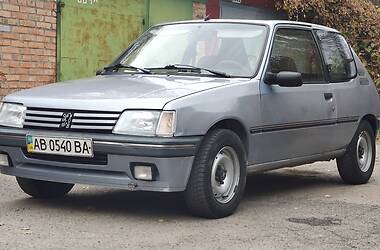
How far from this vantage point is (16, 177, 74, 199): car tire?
607cm

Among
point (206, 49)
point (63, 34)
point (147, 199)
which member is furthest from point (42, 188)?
point (63, 34)

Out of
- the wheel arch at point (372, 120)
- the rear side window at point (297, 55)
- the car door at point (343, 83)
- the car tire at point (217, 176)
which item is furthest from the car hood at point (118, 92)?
the wheel arch at point (372, 120)

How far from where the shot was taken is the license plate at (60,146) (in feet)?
16.8

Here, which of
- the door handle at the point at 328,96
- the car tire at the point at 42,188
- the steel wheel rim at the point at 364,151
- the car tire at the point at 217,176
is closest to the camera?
the car tire at the point at 217,176

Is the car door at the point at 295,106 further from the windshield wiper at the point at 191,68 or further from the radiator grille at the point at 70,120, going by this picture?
the radiator grille at the point at 70,120

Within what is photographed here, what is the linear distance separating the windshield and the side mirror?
150mm

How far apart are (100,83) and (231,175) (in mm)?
1337

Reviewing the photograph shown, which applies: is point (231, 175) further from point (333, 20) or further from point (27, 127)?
point (333, 20)

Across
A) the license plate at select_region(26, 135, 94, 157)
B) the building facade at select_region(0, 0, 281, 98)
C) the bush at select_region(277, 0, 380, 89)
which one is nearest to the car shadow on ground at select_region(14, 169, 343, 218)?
the license plate at select_region(26, 135, 94, 157)

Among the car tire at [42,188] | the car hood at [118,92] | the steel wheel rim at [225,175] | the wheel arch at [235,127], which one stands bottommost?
the car tire at [42,188]

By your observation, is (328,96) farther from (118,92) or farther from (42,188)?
(42,188)

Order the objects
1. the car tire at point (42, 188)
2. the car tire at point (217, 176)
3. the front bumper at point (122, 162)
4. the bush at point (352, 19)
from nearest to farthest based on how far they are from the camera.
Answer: the front bumper at point (122, 162) < the car tire at point (217, 176) < the car tire at point (42, 188) < the bush at point (352, 19)

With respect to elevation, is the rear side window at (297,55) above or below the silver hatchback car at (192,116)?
above

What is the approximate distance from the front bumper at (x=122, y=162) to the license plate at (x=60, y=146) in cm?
4
